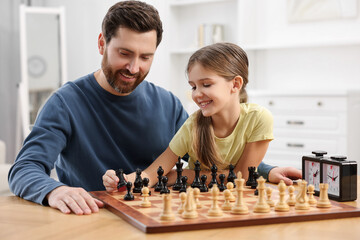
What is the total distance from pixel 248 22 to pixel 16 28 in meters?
2.84

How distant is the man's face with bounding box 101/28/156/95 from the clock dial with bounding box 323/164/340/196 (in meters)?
0.83

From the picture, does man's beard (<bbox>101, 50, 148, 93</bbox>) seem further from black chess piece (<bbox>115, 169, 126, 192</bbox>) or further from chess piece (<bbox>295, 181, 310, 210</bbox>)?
chess piece (<bbox>295, 181, 310, 210</bbox>)

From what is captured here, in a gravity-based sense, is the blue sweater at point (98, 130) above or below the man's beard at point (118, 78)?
below

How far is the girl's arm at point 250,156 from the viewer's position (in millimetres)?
1869

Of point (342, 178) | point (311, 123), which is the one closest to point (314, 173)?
point (342, 178)

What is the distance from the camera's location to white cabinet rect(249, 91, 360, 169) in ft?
15.0

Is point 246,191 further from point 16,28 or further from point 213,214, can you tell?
point 16,28

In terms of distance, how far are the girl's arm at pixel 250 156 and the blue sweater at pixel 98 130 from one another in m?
0.09

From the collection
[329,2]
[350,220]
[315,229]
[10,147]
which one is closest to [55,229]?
[315,229]

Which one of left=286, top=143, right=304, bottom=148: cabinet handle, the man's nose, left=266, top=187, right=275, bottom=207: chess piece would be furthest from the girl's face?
left=286, top=143, right=304, bottom=148: cabinet handle

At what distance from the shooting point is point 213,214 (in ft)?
4.08

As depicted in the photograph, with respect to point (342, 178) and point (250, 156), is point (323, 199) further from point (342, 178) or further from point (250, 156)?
point (250, 156)

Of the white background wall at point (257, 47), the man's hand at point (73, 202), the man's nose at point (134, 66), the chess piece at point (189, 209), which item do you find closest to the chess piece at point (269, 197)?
the chess piece at point (189, 209)

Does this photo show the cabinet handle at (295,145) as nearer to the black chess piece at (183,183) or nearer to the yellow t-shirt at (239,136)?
the yellow t-shirt at (239,136)
